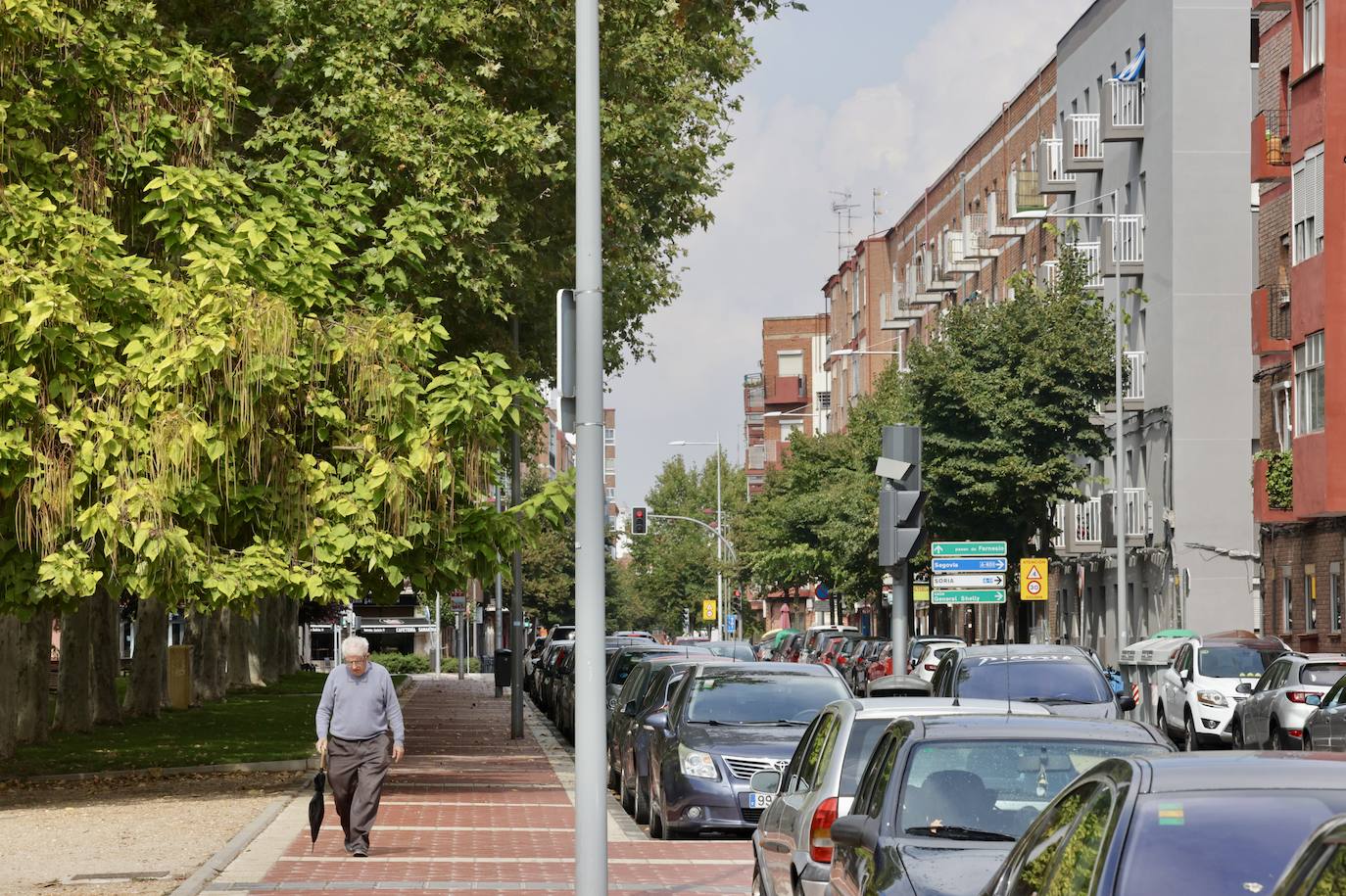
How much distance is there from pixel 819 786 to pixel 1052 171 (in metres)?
54.6

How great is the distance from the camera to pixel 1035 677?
2317 centimetres

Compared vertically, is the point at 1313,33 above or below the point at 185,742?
above

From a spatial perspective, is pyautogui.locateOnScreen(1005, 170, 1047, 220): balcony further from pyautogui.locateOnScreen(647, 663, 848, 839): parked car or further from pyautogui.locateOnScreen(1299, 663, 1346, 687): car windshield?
pyautogui.locateOnScreen(647, 663, 848, 839): parked car

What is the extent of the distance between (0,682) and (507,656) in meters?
19.1

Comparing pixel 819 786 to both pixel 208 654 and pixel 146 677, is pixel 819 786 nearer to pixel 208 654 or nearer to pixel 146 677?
pixel 146 677

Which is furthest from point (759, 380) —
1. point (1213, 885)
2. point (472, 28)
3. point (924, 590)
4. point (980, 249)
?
point (1213, 885)

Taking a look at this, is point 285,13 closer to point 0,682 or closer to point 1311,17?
point 0,682

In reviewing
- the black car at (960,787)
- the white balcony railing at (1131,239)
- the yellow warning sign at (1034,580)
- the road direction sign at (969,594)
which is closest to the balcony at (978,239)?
the white balcony railing at (1131,239)

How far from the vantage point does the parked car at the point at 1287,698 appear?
2575 centimetres

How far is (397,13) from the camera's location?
26.4m

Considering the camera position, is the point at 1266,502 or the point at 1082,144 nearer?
the point at 1266,502

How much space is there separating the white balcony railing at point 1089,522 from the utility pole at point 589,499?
159ft

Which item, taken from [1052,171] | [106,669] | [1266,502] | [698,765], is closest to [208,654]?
[106,669]

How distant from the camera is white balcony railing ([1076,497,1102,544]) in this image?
59.8 metres
